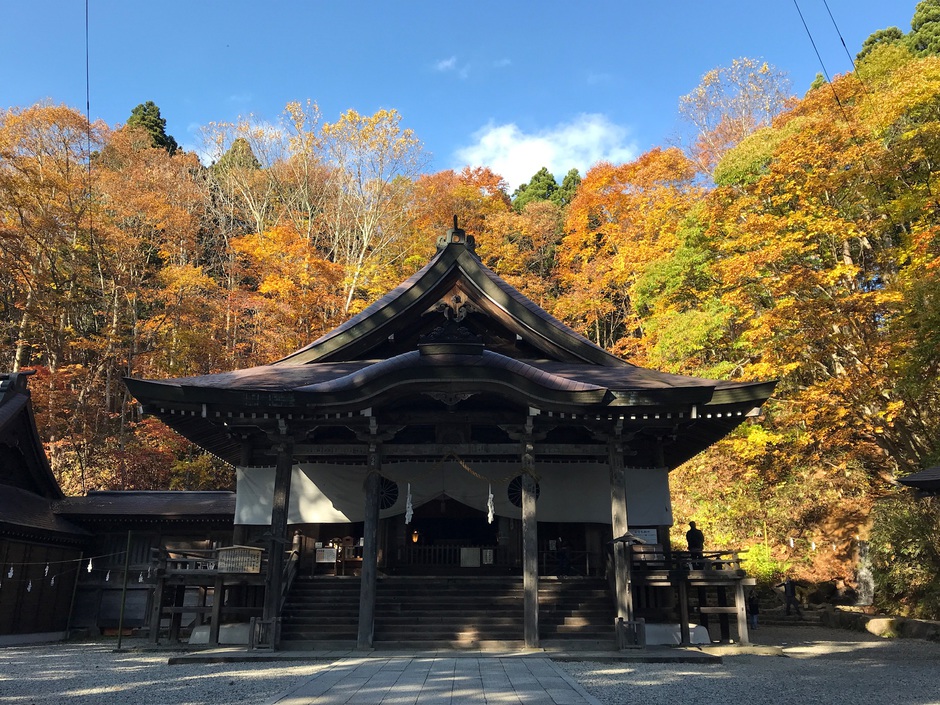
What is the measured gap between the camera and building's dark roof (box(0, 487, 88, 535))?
46.3ft

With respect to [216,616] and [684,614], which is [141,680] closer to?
Answer: [216,616]

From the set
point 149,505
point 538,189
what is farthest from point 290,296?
point 538,189

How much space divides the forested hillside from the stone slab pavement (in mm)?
11251

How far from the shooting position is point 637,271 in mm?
27000

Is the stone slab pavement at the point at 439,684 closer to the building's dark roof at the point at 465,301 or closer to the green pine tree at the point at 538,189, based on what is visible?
the building's dark roof at the point at 465,301

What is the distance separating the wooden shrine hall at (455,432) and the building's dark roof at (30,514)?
439 centimetres

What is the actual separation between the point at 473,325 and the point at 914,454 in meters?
12.2

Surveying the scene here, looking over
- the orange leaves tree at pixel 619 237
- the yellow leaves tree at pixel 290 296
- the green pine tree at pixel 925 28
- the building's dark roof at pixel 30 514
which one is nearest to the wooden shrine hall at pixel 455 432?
the building's dark roof at pixel 30 514

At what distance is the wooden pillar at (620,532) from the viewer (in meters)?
10.1

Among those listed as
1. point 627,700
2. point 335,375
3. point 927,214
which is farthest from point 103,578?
point 927,214

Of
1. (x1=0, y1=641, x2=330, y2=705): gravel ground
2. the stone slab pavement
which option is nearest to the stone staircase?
the stone slab pavement

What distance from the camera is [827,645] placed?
1174 cm

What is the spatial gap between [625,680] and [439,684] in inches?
88.4

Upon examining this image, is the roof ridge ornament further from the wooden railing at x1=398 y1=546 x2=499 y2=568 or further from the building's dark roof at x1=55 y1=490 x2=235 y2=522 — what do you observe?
the building's dark roof at x1=55 y1=490 x2=235 y2=522
